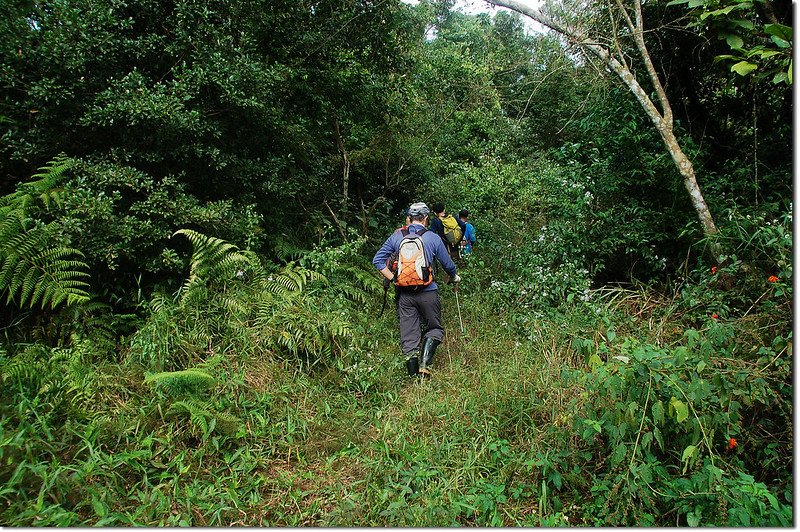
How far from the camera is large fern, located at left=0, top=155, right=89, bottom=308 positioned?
3820 millimetres

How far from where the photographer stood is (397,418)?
3791 mm

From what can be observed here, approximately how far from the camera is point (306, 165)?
24.7ft

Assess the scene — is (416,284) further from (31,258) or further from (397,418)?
(31,258)

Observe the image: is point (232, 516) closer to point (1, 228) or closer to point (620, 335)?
point (1, 228)

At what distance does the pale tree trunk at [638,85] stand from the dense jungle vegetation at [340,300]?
0.10m

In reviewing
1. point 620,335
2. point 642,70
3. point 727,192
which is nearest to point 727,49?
point 642,70

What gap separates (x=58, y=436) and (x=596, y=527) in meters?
3.38

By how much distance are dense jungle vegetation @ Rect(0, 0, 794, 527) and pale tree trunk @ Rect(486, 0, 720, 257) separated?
0.32ft

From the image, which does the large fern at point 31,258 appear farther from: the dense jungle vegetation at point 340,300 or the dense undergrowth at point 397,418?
the dense undergrowth at point 397,418

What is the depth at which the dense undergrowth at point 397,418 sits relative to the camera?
2750mm

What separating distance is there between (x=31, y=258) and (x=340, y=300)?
9.04 ft

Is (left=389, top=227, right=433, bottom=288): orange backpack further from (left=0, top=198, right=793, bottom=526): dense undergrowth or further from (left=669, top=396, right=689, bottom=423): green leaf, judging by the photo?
(left=669, top=396, right=689, bottom=423): green leaf

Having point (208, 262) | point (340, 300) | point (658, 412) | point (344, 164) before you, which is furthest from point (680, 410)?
point (344, 164)

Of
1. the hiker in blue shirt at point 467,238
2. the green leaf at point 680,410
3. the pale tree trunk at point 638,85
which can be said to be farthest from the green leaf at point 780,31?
the hiker in blue shirt at point 467,238
